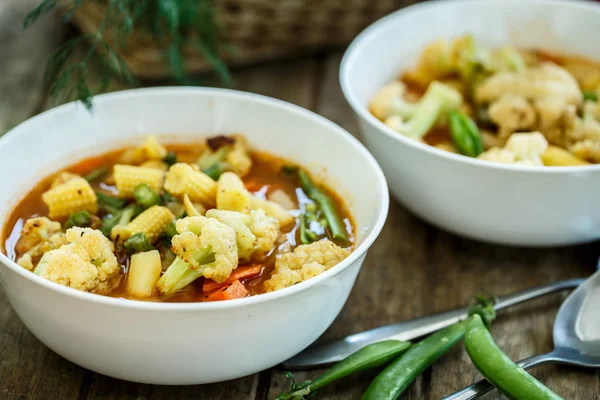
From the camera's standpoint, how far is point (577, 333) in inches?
80.1

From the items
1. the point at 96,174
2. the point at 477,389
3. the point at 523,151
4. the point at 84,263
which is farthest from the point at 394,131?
the point at 84,263

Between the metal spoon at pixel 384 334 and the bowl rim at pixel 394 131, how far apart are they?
41 cm

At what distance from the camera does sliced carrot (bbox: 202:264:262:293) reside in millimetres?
1823

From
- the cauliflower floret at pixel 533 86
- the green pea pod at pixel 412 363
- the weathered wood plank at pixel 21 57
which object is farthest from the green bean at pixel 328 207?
the weathered wood plank at pixel 21 57

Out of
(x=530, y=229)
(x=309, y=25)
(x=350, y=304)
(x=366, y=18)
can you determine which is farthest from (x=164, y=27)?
(x=530, y=229)

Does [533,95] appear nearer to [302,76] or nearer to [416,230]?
[416,230]

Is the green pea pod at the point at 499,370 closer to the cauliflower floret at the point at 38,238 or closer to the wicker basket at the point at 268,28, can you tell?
the cauliflower floret at the point at 38,238

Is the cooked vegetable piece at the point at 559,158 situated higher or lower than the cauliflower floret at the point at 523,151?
lower

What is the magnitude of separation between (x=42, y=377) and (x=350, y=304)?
3.04 ft

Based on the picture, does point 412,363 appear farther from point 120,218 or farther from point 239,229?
point 120,218

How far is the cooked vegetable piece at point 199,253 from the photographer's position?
1.77 meters

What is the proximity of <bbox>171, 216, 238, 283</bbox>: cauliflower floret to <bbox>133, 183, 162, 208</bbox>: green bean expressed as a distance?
29cm

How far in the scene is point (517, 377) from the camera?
1.79 meters

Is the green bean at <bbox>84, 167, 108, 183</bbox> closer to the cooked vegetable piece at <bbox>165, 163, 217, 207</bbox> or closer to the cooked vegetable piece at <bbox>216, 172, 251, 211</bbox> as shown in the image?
the cooked vegetable piece at <bbox>165, 163, 217, 207</bbox>
